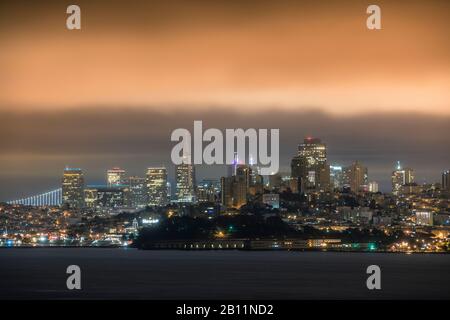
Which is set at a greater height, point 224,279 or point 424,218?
point 424,218

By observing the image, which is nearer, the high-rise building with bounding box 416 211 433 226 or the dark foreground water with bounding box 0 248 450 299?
the dark foreground water with bounding box 0 248 450 299

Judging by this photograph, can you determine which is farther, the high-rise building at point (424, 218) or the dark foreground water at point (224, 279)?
the high-rise building at point (424, 218)

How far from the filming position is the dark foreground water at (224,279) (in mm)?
41625

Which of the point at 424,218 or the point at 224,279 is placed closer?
the point at 224,279

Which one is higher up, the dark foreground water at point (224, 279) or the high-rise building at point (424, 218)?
the high-rise building at point (424, 218)

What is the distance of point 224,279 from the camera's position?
51219mm

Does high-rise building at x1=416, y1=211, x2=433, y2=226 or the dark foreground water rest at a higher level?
high-rise building at x1=416, y1=211, x2=433, y2=226

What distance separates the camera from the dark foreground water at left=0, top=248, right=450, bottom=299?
41.6 meters

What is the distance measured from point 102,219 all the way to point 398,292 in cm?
7260
